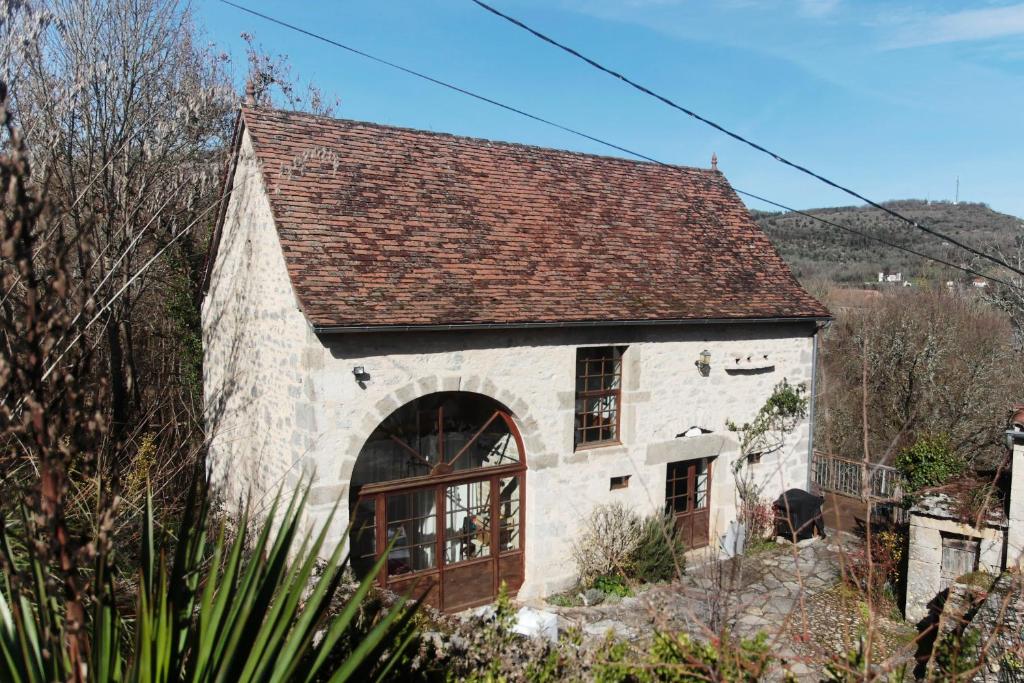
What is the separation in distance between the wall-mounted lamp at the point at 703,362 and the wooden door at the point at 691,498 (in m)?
1.56

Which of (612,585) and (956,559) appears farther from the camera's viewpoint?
(612,585)

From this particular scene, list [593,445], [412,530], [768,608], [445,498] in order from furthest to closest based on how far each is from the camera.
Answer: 1. [593,445]
2. [768,608]
3. [445,498]
4. [412,530]

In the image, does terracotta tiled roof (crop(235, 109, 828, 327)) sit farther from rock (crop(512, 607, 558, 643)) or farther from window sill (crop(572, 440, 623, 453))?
rock (crop(512, 607, 558, 643))

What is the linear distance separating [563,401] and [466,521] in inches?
84.4

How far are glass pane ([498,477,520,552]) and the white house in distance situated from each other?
3 centimetres

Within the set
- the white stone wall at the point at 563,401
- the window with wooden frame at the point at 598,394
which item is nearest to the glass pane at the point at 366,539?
the white stone wall at the point at 563,401

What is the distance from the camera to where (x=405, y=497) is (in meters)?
9.38

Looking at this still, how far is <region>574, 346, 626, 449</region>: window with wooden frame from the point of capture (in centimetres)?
1054

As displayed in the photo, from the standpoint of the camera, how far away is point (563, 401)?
33.3 ft

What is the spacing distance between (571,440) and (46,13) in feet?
26.4

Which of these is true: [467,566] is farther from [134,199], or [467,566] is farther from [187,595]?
[134,199]

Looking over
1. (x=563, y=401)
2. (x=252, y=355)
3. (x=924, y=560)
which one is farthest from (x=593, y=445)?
(x=252, y=355)

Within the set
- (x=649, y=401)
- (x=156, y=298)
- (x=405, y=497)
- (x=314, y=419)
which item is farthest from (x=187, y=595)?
(x=156, y=298)

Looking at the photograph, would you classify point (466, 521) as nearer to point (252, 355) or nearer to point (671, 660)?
point (252, 355)
